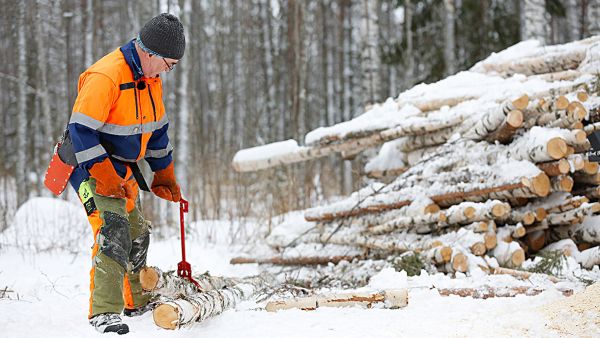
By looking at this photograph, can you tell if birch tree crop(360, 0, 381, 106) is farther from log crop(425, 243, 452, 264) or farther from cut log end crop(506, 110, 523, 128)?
log crop(425, 243, 452, 264)

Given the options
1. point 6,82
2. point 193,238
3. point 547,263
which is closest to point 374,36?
point 193,238

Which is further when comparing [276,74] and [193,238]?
[276,74]

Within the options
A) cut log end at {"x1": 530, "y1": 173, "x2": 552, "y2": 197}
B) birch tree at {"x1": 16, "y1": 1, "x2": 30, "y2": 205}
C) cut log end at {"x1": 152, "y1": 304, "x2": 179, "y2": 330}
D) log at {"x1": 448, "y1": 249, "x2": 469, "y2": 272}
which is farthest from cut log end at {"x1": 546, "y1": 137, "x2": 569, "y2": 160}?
birch tree at {"x1": 16, "y1": 1, "x2": 30, "y2": 205}

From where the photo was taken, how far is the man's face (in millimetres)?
3918

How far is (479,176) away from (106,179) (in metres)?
3.76

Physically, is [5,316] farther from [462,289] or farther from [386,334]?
[462,289]

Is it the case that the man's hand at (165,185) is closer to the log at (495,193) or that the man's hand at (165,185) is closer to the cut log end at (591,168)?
the log at (495,193)

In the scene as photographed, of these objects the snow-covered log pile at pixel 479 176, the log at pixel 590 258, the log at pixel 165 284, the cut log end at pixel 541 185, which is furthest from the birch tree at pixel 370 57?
the log at pixel 165 284

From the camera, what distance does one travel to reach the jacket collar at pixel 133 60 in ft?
12.8

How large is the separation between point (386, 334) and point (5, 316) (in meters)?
2.49

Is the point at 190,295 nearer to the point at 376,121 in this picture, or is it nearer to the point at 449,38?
the point at 376,121

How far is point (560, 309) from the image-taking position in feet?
11.4

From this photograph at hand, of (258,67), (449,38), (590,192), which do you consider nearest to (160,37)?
(590,192)

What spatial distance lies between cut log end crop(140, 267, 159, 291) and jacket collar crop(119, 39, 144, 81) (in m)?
1.24
